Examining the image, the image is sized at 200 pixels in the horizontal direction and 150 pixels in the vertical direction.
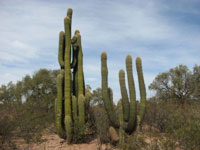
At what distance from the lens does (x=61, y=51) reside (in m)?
8.00

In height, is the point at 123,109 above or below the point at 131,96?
below

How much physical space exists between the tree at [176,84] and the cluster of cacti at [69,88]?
1389 cm

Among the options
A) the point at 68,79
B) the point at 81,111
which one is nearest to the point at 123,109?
the point at 81,111

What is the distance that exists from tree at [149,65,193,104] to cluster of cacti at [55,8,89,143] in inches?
547

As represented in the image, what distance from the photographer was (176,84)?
21922 mm

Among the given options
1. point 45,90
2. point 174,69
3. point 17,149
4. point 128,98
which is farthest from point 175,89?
point 17,149

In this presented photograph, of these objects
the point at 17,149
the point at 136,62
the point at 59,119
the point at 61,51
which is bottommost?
the point at 17,149

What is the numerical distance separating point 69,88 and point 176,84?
17689 mm

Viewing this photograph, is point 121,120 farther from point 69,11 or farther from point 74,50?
point 69,11

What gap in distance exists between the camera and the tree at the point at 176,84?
2081 centimetres

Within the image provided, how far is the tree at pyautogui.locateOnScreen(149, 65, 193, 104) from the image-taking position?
68.3 ft

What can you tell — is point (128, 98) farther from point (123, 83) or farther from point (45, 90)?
point (45, 90)

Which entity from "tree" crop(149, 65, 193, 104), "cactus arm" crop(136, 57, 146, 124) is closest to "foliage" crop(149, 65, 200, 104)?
"tree" crop(149, 65, 193, 104)

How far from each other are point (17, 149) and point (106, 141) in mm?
3091
